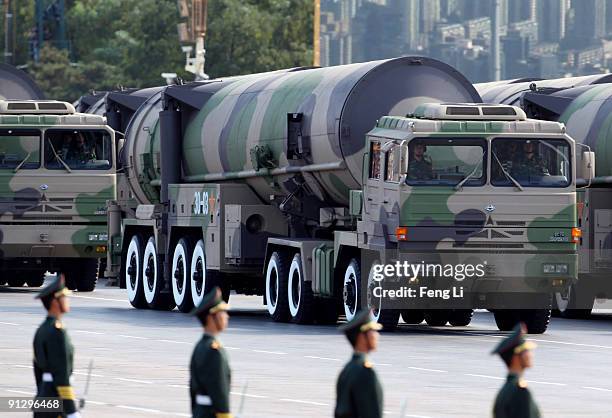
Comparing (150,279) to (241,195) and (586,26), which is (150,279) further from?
(586,26)

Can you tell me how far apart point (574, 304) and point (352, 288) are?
20.9ft

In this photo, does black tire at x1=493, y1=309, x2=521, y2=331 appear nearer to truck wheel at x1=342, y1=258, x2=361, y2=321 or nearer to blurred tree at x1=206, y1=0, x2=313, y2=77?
truck wheel at x1=342, y1=258, x2=361, y2=321

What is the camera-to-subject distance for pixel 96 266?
128 ft

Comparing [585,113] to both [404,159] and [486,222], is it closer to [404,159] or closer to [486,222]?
[486,222]

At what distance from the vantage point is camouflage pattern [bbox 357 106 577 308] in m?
26.4

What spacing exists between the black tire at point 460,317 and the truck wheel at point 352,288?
254cm

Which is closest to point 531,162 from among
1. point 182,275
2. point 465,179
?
point 465,179

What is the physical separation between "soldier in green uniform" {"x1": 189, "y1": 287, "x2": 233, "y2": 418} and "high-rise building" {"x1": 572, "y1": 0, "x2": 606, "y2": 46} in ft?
139

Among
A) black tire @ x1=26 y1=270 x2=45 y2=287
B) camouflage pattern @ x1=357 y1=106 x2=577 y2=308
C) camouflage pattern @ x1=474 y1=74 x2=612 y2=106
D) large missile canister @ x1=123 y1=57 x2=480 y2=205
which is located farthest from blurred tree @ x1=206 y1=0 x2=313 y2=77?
camouflage pattern @ x1=357 y1=106 x2=577 y2=308

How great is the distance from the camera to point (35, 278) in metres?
40.6

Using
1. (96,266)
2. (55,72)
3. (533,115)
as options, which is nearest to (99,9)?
(55,72)

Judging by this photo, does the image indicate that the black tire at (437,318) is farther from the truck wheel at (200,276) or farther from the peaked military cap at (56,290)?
the peaked military cap at (56,290)

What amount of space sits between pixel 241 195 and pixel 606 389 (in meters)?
12.0

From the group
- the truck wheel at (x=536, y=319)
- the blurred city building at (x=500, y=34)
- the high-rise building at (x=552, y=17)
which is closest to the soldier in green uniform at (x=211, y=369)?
the truck wheel at (x=536, y=319)
